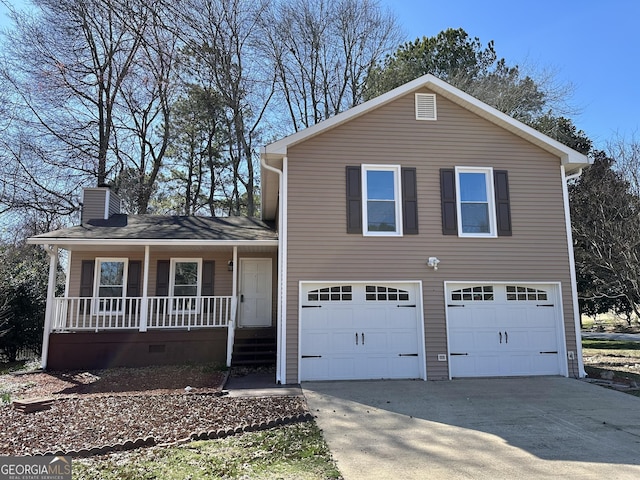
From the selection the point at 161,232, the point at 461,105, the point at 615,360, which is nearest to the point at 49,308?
the point at 161,232

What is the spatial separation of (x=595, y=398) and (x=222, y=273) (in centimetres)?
908

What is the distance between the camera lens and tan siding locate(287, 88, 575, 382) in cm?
866

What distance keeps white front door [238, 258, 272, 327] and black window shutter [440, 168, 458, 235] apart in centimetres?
529

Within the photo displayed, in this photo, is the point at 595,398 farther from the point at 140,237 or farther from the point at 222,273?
the point at 140,237

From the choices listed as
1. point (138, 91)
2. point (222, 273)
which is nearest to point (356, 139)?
point (222, 273)

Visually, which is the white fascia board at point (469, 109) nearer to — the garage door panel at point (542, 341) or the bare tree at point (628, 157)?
the garage door panel at point (542, 341)

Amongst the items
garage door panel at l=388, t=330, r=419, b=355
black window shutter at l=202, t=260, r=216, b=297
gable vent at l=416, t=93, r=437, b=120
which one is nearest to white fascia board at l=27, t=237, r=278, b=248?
black window shutter at l=202, t=260, r=216, b=297

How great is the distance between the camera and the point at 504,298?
9.05 meters

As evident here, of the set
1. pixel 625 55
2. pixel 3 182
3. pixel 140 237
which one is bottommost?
pixel 140 237

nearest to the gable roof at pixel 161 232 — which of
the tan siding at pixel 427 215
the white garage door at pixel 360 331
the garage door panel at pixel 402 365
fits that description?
the tan siding at pixel 427 215

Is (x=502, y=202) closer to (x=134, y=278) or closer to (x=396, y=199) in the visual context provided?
(x=396, y=199)

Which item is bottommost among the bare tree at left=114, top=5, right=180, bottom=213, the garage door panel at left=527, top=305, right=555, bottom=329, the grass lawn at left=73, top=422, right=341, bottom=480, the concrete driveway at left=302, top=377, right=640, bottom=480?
the concrete driveway at left=302, top=377, right=640, bottom=480

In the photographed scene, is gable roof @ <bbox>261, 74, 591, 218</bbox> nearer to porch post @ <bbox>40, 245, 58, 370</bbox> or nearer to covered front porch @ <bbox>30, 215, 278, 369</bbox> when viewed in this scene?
covered front porch @ <bbox>30, 215, 278, 369</bbox>

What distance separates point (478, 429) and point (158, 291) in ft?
29.8
